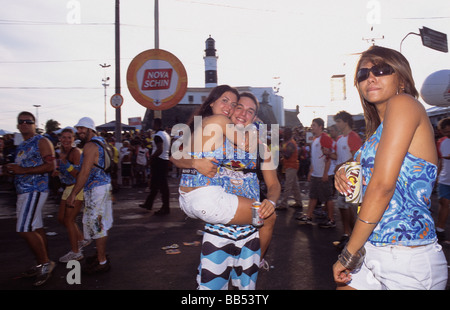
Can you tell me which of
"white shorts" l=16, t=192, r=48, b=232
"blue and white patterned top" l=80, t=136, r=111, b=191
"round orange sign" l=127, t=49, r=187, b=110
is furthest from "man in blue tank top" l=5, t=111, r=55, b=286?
"round orange sign" l=127, t=49, r=187, b=110

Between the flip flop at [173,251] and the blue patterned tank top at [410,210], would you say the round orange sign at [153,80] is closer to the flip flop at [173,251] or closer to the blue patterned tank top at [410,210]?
the flip flop at [173,251]

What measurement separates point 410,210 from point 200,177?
4.11ft

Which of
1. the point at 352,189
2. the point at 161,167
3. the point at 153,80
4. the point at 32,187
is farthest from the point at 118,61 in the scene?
the point at 352,189

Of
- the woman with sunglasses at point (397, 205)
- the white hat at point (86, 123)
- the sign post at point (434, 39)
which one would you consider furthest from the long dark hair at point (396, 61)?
the sign post at point (434, 39)

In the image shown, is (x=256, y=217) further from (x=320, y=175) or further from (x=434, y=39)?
(x=434, y=39)

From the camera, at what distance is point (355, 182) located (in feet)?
5.93

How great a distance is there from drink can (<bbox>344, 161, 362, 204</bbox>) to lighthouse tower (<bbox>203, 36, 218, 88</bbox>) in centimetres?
6925

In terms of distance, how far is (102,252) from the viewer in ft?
15.0

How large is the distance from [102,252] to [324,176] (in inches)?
176

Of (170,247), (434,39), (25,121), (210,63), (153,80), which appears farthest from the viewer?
(210,63)

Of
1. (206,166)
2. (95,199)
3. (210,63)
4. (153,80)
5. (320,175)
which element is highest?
(210,63)

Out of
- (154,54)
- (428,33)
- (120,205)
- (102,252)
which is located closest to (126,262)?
(102,252)

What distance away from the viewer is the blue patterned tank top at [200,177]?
225 centimetres

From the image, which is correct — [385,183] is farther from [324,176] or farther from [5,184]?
[5,184]
